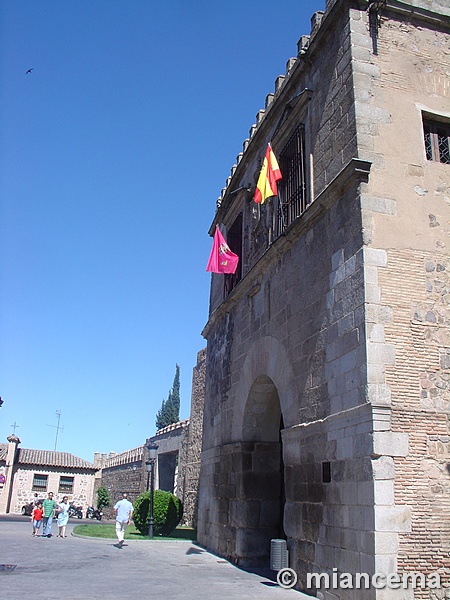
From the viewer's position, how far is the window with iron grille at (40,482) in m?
34.7

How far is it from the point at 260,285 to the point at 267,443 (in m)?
2.76

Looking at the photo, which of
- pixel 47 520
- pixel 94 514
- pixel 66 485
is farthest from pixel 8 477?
pixel 47 520

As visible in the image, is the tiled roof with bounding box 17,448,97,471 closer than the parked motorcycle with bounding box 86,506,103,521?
No

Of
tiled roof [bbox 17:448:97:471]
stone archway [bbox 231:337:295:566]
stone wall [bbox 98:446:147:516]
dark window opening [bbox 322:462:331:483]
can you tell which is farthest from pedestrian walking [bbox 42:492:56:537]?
tiled roof [bbox 17:448:97:471]

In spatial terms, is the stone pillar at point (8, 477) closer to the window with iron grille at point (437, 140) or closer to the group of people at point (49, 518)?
the group of people at point (49, 518)

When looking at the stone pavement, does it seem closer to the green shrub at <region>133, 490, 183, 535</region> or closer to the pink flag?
the green shrub at <region>133, 490, 183, 535</region>

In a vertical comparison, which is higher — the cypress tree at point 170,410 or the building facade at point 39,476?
the cypress tree at point 170,410

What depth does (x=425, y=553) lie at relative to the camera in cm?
535

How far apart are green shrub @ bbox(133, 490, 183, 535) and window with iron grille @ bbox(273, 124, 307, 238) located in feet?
27.9

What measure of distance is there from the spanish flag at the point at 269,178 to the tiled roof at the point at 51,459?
30987 millimetres

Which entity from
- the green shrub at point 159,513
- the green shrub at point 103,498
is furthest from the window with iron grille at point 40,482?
the green shrub at point 159,513

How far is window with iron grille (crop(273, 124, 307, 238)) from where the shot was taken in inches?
335

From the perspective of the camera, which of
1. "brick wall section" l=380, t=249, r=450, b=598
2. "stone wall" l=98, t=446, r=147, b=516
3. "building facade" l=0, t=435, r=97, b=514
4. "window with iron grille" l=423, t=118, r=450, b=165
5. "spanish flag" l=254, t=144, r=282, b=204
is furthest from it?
"building facade" l=0, t=435, r=97, b=514

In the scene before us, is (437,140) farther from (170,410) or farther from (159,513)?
(170,410)
